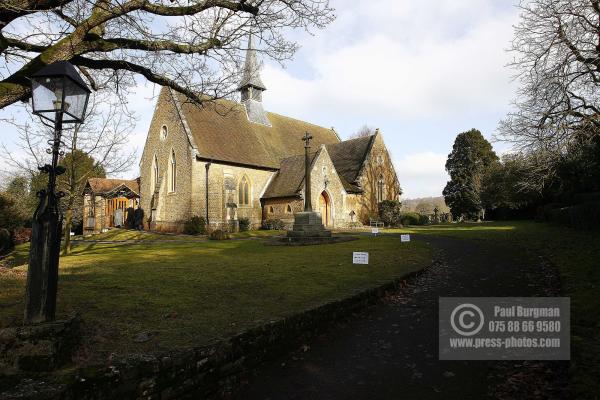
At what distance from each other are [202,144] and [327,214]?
11486 mm

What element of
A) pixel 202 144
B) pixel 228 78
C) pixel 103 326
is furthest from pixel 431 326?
pixel 202 144

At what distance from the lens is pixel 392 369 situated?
180 inches

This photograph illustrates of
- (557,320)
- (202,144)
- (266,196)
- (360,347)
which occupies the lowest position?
(360,347)

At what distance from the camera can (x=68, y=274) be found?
8.49 m

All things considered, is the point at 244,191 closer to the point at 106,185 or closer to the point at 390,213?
the point at 390,213

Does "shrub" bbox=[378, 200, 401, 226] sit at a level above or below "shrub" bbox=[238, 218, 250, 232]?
above

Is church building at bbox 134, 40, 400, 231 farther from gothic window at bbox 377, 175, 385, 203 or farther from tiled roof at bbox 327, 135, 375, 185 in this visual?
gothic window at bbox 377, 175, 385, 203

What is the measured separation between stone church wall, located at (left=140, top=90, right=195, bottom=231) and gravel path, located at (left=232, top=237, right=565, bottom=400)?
2238 centimetres

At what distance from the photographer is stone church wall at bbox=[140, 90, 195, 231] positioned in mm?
27062

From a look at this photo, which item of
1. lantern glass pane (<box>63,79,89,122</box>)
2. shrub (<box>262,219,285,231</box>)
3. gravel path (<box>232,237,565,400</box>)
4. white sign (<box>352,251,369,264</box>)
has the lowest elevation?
gravel path (<box>232,237,565,400</box>)

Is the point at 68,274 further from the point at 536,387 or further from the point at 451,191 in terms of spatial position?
the point at 451,191

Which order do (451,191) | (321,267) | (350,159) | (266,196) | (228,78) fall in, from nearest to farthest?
(228,78), (321,267), (266,196), (350,159), (451,191)

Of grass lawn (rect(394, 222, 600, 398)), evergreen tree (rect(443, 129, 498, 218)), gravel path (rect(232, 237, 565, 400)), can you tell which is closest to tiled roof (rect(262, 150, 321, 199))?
grass lawn (rect(394, 222, 600, 398))

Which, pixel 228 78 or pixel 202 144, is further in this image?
pixel 202 144
